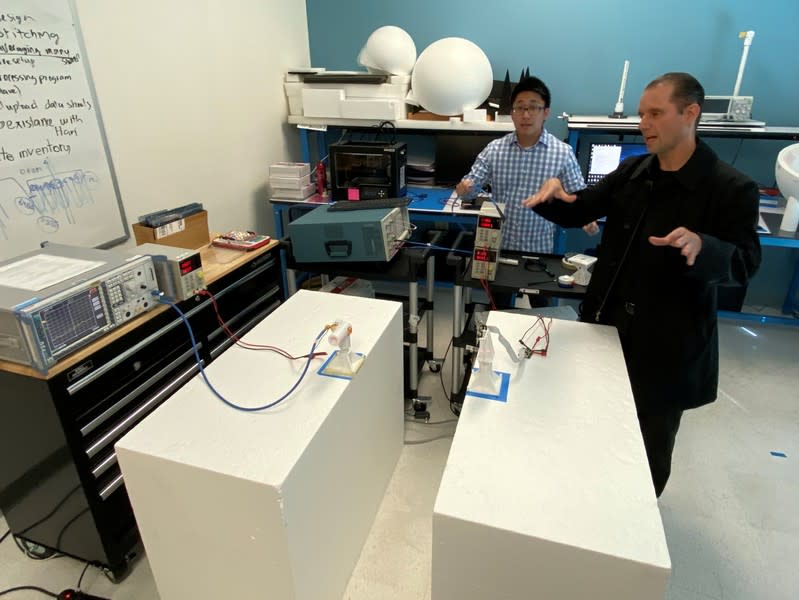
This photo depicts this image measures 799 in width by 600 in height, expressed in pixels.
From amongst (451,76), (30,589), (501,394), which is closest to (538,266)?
(501,394)

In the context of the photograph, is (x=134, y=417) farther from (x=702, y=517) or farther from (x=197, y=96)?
(x=702, y=517)

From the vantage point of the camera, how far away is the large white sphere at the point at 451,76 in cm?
293

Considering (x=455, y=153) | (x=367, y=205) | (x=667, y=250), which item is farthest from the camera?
(x=455, y=153)

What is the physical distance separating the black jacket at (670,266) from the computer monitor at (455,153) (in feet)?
6.03

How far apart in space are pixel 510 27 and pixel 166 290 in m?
2.93

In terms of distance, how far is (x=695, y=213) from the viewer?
4.48ft

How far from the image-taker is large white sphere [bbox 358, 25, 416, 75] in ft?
10.6

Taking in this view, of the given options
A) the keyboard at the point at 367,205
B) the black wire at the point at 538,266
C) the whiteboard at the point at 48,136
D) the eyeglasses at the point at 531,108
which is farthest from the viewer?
the eyeglasses at the point at 531,108

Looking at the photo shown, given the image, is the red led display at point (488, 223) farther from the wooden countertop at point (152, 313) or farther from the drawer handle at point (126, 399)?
the drawer handle at point (126, 399)

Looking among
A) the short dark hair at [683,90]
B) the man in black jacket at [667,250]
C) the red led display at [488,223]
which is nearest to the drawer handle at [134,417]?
the red led display at [488,223]

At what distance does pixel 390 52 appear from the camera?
A: 3.24 meters

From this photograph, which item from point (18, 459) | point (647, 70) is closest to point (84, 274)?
point (18, 459)

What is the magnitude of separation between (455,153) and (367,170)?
2.65 ft

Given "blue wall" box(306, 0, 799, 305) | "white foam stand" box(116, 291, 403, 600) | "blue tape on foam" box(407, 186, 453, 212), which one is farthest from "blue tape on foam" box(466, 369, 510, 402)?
"blue wall" box(306, 0, 799, 305)
